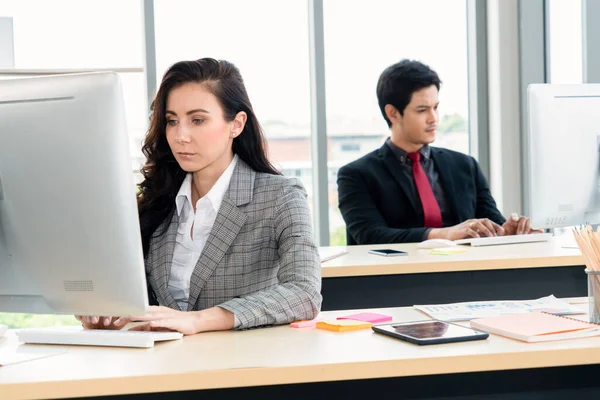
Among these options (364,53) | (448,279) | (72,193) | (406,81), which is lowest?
(448,279)

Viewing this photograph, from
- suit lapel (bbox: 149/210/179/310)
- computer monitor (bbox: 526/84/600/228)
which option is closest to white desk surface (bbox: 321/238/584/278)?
computer monitor (bbox: 526/84/600/228)

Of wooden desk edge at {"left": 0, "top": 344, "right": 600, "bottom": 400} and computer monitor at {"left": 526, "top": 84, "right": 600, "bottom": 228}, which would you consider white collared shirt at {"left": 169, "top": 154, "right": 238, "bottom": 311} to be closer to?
wooden desk edge at {"left": 0, "top": 344, "right": 600, "bottom": 400}

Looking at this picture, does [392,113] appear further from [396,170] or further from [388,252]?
[388,252]

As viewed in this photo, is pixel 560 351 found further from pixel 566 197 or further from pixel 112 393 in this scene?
pixel 566 197

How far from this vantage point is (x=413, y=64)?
3.58 metres

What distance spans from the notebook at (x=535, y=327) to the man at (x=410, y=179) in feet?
5.33

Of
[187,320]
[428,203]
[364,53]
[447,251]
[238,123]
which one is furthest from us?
[364,53]

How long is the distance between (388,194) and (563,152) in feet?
3.50

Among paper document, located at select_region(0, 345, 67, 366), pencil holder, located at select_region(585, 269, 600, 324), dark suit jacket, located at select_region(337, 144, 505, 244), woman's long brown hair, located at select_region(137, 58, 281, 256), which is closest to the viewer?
paper document, located at select_region(0, 345, 67, 366)

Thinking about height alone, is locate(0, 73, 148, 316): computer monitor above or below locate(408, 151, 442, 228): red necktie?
above

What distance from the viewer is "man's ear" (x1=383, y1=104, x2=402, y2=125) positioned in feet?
11.7

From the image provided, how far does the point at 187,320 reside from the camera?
1.70 m

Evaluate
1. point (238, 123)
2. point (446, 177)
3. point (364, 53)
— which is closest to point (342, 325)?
point (238, 123)

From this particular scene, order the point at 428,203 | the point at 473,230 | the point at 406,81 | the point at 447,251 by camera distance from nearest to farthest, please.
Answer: the point at 447,251 < the point at 473,230 < the point at 428,203 < the point at 406,81
